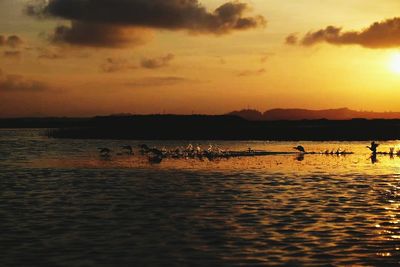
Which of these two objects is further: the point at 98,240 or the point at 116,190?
the point at 116,190

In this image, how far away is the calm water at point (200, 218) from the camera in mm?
15781

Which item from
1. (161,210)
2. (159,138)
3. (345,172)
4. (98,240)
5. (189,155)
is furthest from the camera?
(159,138)

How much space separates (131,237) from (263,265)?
5.11 meters

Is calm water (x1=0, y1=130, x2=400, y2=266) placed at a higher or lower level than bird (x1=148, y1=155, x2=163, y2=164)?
lower

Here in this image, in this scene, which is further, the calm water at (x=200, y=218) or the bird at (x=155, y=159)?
the bird at (x=155, y=159)

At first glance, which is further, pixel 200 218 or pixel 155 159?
pixel 155 159

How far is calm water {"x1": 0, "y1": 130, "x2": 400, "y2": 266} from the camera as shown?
15.8 metres

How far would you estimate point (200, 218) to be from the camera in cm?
2175

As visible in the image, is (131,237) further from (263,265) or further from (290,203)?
(290,203)

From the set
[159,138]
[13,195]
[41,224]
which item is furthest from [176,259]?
[159,138]

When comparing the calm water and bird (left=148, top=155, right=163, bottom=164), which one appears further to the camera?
bird (left=148, top=155, right=163, bottom=164)

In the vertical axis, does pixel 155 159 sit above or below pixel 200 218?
above

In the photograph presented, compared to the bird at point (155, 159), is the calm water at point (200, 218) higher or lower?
lower

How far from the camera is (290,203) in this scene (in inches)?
992
